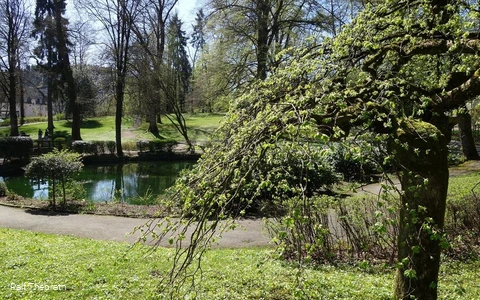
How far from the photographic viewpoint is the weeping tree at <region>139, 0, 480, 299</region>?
292cm

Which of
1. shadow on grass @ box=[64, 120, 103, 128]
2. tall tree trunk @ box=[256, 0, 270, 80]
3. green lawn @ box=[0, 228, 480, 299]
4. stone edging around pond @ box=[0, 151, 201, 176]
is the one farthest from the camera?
shadow on grass @ box=[64, 120, 103, 128]

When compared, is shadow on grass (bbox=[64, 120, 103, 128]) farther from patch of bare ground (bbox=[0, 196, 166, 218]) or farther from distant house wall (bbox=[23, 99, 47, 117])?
distant house wall (bbox=[23, 99, 47, 117])

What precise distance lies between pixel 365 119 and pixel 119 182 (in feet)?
62.0

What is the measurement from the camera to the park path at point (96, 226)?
28.2 ft

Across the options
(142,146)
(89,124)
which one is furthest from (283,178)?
(89,124)

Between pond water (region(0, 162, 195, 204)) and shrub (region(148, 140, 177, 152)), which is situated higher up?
shrub (region(148, 140, 177, 152))

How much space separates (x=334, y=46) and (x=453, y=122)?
4.93 feet

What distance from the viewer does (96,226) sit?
995cm

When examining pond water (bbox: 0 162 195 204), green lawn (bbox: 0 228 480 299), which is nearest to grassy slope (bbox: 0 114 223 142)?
pond water (bbox: 0 162 195 204)

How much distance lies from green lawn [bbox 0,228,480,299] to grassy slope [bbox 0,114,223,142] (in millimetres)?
25231

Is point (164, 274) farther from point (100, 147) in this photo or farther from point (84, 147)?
point (100, 147)

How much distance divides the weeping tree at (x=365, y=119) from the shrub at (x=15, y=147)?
21.9 metres

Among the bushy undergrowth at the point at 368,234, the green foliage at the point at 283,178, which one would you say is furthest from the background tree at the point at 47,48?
the bushy undergrowth at the point at 368,234

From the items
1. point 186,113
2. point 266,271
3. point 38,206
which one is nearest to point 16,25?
point 186,113
